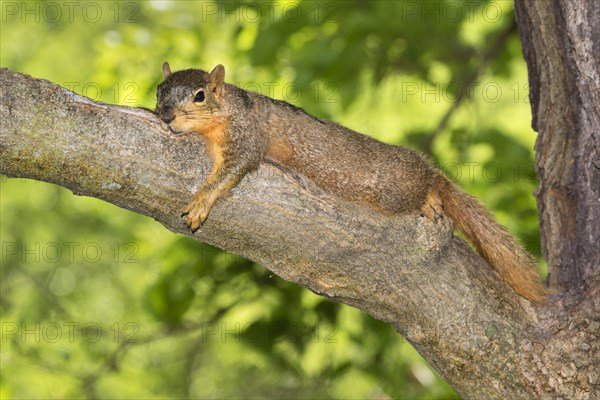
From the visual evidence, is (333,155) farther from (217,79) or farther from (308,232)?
(308,232)

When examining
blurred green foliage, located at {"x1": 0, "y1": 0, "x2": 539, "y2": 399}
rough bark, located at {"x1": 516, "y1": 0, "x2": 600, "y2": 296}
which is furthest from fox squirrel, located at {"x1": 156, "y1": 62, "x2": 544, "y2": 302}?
blurred green foliage, located at {"x1": 0, "y1": 0, "x2": 539, "y2": 399}

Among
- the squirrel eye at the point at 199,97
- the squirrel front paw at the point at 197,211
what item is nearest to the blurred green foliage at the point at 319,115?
the squirrel eye at the point at 199,97

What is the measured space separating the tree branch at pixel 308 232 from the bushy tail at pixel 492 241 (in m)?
0.25

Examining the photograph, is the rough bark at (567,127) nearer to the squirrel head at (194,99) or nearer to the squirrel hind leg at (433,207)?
the squirrel hind leg at (433,207)

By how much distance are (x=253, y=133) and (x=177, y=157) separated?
3.16ft

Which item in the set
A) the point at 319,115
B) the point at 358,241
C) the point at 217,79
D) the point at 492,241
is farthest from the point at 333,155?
the point at 319,115

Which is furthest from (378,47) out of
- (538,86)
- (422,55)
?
(538,86)

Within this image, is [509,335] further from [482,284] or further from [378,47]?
[378,47]

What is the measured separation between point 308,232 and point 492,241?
1.10 meters

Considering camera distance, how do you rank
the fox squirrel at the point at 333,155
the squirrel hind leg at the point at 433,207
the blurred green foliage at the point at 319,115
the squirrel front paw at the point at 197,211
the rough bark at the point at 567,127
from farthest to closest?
the blurred green foliage at the point at 319,115 → the fox squirrel at the point at 333,155 → the rough bark at the point at 567,127 → the squirrel hind leg at the point at 433,207 → the squirrel front paw at the point at 197,211

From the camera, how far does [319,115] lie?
17.0 ft

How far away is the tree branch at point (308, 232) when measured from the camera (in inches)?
91.4

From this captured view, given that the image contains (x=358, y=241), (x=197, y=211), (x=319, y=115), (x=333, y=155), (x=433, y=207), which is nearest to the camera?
(x=197, y=211)

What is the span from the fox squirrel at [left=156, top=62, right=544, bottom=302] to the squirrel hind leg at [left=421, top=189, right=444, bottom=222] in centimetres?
2
